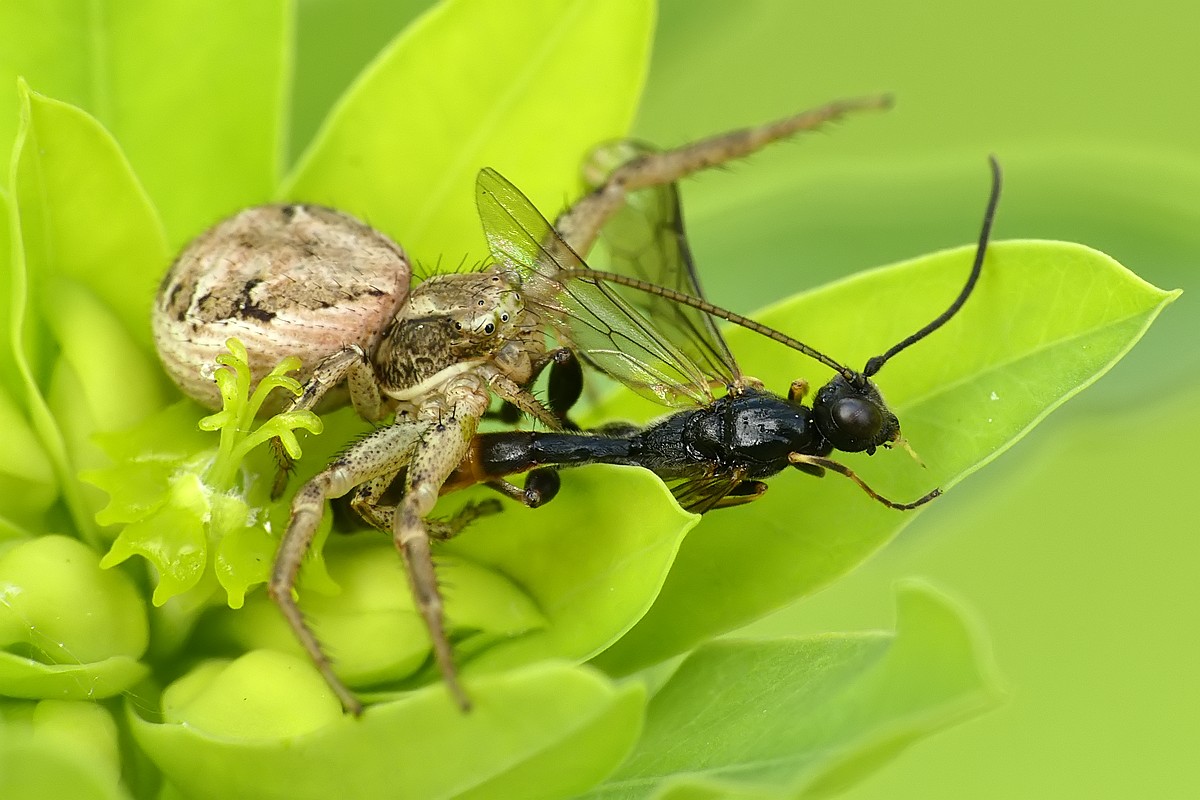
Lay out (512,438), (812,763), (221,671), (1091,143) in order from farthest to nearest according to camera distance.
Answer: (1091,143) → (512,438) → (221,671) → (812,763)

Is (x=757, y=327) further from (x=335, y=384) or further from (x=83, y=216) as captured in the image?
(x=83, y=216)

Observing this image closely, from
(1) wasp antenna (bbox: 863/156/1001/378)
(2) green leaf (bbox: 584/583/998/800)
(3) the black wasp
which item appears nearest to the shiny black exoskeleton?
(3) the black wasp

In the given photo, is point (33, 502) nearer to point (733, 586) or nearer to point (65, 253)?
point (65, 253)

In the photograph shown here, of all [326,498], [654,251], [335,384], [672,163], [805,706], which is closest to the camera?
[805,706]

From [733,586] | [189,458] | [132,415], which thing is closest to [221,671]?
[189,458]

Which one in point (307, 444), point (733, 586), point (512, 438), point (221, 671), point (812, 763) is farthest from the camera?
point (307, 444)

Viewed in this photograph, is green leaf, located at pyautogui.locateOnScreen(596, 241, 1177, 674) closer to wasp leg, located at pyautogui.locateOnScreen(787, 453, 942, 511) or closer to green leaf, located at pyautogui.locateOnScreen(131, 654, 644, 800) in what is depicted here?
wasp leg, located at pyautogui.locateOnScreen(787, 453, 942, 511)

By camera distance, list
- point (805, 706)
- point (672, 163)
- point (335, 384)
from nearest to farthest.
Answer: point (805, 706), point (335, 384), point (672, 163)

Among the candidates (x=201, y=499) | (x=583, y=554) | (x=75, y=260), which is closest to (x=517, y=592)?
(x=583, y=554)
